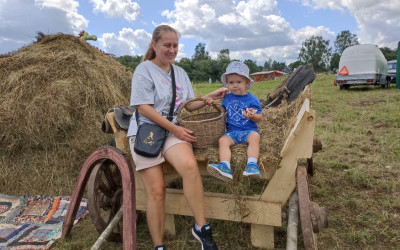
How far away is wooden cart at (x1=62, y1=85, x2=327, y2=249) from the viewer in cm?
233

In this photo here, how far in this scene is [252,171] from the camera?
2.24 metres

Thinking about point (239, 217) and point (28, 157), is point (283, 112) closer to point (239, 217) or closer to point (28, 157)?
point (239, 217)

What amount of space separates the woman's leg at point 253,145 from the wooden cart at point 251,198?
188 millimetres

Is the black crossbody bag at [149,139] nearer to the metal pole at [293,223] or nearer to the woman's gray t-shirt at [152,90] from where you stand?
the woman's gray t-shirt at [152,90]

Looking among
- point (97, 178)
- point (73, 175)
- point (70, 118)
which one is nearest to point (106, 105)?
point (70, 118)

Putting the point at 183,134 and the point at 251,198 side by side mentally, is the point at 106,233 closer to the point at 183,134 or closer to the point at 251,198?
the point at 183,134

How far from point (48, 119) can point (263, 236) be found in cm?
313

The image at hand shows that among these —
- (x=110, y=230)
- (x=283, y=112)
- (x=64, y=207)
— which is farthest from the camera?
(x=64, y=207)

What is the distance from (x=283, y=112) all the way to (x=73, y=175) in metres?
2.79

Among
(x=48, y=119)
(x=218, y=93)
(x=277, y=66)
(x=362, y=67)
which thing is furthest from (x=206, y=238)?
(x=277, y=66)

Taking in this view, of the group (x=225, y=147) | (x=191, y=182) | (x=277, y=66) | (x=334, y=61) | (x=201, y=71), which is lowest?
(x=191, y=182)

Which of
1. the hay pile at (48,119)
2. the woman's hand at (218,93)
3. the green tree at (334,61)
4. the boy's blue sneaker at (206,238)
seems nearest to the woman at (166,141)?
the boy's blue sneaker at (206,238)

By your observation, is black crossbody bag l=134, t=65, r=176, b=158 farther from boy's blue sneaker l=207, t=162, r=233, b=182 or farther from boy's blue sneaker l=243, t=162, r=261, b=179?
boy's blue sneaker l=243, t=162, r=261, b=179

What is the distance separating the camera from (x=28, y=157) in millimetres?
4258
